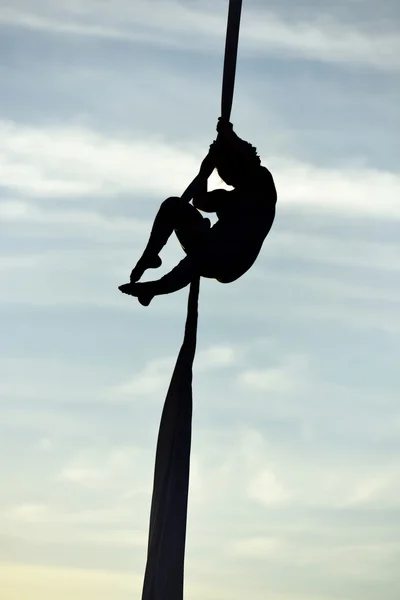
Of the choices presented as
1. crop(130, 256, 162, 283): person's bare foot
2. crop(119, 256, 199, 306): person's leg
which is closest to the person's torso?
crop(119, 256, 199, 306): person's leg

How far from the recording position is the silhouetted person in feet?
45.9

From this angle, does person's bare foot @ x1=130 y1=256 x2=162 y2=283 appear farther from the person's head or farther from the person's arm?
the person's head

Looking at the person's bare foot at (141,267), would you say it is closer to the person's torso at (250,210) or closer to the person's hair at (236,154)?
the person's torso at (250,210)

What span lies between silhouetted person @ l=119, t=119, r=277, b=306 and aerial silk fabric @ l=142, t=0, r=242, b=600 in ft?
0.86

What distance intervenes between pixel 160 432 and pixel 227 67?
4.29 m

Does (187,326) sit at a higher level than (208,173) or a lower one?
lower

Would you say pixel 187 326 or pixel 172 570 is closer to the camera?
pixel 172 570

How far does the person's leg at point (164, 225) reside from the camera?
13969mm

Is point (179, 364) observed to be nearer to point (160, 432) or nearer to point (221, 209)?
point (160, 432)

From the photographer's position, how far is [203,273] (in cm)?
1419

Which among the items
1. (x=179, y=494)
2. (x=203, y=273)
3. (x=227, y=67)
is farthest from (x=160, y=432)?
(x=227, y=67)

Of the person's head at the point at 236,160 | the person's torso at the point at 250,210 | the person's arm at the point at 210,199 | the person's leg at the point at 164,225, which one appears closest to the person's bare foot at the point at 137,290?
the person's leg at the point at 164,225

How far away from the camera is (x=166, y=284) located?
1384cm

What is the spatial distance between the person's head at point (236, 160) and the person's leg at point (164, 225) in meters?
0.77
